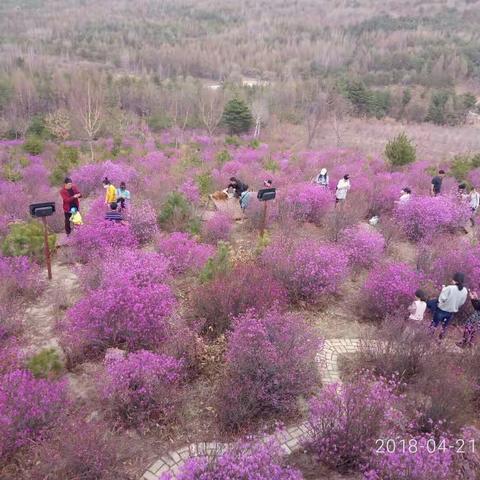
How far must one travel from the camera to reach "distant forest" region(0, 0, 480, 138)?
4103cm

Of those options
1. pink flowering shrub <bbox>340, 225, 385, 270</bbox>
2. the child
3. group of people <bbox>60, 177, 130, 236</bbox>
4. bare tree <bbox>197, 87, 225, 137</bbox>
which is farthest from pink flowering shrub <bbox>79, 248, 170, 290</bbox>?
bare tree <bbox>197, 87, 225, 137</bbox>

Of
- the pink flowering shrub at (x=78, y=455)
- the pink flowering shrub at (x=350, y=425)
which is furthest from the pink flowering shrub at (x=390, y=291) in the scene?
the pink flowering shrub at (x=78, y=455)

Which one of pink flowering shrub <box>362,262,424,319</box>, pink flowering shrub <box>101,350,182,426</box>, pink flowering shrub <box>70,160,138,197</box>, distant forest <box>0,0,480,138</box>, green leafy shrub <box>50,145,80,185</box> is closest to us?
pink flowering shrub <box>101,350,182,426</box>

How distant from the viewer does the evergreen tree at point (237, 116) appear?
35875 millimetres

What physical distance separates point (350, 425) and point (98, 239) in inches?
242

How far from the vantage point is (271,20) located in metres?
120

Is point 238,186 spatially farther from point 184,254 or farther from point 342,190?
point 184,254

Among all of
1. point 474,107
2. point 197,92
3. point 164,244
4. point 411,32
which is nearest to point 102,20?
point 411,32

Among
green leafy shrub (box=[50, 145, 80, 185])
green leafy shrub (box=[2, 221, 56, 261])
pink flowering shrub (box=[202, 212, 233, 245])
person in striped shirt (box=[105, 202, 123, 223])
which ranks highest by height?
person in striped shirt (box=[105, 202, 123, 223])

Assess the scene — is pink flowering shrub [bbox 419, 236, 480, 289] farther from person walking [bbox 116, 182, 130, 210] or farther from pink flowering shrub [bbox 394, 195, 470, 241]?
person walking [bbox 116, 182, 130, 210]

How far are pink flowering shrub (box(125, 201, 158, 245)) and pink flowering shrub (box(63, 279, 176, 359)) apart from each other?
3.63 m

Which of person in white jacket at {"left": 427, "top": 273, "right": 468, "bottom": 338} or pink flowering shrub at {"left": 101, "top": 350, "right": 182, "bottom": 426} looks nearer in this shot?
pink flowering shrub at {"left": 101, "top": 350, "right": 182, "bottom": 426}

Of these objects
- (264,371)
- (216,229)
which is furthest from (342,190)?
(264,371)

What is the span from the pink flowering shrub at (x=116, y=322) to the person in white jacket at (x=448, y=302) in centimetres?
422
